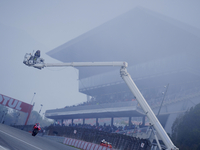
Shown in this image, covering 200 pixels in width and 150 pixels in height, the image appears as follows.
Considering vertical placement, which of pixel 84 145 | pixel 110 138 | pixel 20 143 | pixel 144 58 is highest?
pixel 144 58

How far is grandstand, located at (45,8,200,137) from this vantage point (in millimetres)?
38688

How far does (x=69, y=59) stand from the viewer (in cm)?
6912

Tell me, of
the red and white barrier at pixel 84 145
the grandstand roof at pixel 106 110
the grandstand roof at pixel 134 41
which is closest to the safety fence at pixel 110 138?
the red and white barrier at pixel 84 145

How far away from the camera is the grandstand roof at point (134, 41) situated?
45.1 meters

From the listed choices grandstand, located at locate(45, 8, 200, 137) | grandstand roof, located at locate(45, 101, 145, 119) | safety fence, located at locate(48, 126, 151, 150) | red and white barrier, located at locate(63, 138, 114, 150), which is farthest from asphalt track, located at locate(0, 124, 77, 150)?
grandstand, located at locate(45, 8, 200, 137)

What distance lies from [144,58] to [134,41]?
16.5 feet

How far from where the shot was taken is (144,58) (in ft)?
175

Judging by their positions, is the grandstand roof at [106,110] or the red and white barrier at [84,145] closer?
the red and white barrier at [84,145]

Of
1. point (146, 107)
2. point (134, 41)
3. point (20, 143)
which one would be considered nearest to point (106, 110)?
point (134, 41)

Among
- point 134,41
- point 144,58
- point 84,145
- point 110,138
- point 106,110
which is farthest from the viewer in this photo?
point 144,58

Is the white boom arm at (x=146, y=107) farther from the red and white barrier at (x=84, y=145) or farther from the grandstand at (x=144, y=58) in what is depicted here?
the grandstand at (x=144, y=58)

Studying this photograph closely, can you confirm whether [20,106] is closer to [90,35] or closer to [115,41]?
[90,35]

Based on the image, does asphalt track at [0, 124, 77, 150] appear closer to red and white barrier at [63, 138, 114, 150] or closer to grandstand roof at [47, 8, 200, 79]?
red and white barrier at [63, 138, 114, 150]

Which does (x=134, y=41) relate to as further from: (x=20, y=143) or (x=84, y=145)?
(x=20, y=143)
